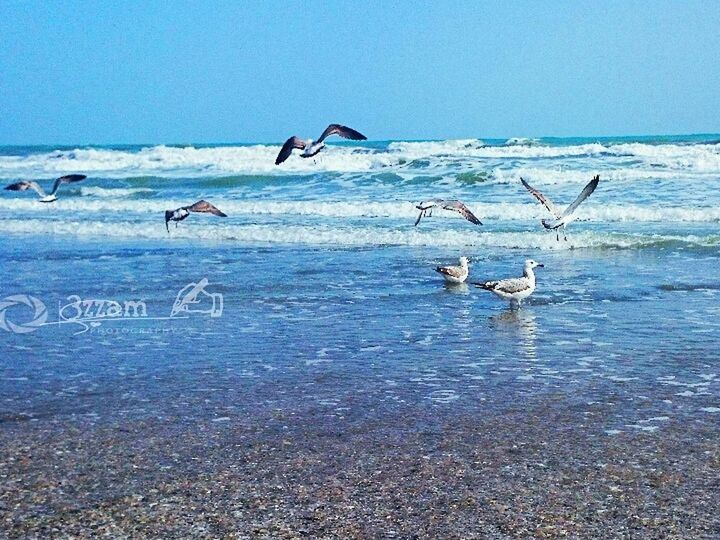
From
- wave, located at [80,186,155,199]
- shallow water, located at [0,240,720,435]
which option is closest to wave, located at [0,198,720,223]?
wave, located at [80,186,155,199]

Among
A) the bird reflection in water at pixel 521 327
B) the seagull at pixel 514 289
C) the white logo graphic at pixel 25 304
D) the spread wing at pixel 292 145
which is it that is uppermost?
the spread wing at pixel 292 145

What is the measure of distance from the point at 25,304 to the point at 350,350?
12.5 ft

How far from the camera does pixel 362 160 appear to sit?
3816cm

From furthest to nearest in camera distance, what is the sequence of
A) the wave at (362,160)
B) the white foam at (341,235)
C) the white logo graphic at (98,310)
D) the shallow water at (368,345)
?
the wave at (362,160) < the white foam at (341,235) < the white logo graphic at (98,310) < the shallow water at (368,345)

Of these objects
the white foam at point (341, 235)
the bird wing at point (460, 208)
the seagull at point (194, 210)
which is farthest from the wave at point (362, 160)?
the bird wing at point (460, 208)

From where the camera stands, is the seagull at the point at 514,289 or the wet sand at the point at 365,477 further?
the seagull at the point at 514,289

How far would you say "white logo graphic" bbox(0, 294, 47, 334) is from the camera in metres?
8.24

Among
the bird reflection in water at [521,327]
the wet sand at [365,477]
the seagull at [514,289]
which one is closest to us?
the wet sand at [365,477]

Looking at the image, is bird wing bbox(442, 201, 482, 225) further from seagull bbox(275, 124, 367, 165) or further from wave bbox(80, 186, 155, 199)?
wave bbox(80, 186, 155, 199)

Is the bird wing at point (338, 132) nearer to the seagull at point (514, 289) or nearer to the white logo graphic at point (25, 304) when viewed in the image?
the seagull at point (514, 289)

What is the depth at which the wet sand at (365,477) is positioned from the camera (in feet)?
12.7

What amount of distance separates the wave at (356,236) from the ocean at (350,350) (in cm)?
6

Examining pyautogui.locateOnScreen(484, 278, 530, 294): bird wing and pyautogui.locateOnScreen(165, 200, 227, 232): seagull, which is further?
pyautogui.locateOnScreen(165, 200, 227, 232): seagull

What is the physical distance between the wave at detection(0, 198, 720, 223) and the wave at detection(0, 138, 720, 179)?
1386mm
